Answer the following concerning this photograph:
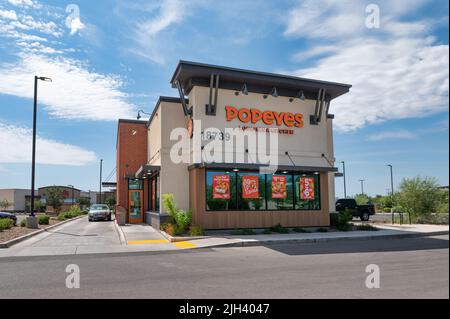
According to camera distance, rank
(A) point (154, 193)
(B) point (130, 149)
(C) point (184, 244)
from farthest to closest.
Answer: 1. (B) point (130, 149)
2. (A) point (154, 193)
3. (C) point (184, 244)

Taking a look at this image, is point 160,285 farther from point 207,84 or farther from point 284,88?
point 284,88

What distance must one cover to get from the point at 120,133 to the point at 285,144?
13.5m

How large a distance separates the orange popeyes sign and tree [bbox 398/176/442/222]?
947 cm

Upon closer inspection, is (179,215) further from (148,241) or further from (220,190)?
(220,190)

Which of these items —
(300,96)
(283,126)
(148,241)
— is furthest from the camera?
(300,96)

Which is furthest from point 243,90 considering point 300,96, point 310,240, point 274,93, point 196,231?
point 310,240

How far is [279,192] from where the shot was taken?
19.4 metres

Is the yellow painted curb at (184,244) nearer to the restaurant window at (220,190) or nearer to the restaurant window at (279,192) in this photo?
the restaurant window at (220,190)

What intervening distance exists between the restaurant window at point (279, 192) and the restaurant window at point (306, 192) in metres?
0.43

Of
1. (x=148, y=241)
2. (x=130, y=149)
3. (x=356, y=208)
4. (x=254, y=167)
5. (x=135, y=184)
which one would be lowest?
(x=148, y=241)

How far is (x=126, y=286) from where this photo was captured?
7535mm

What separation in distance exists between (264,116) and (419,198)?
12.3 m

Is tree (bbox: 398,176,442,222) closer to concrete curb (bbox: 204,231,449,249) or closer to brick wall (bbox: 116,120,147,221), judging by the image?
concrete curb (bbox: 204,231,449,249)

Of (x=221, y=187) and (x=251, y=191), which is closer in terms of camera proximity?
(x=221, y=187)
